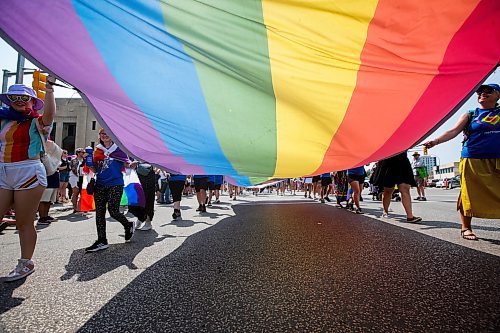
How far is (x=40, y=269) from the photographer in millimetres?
2752

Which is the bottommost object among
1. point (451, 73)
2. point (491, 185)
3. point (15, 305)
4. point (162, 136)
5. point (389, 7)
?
point (15, 305)

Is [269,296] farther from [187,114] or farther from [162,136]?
[162,136]

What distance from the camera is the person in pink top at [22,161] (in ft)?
8.21

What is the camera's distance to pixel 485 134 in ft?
11.0

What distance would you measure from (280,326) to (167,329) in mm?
613

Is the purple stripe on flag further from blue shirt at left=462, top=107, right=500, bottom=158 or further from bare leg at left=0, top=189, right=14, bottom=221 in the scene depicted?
blue shirt at left=462, top=107, right=500, bottom=158

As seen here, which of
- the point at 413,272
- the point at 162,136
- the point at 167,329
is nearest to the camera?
the point at 167,329

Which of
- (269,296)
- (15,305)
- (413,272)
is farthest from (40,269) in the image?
(413,272)

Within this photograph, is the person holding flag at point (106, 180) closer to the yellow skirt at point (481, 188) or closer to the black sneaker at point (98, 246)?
the black sneaker at point (98, 246)

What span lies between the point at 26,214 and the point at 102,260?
869 mm

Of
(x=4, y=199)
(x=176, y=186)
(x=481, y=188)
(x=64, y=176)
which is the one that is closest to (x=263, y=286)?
(x=4, y=199)

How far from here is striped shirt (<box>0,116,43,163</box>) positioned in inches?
99.9

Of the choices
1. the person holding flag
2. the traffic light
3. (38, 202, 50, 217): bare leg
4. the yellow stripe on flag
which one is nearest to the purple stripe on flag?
the person holding flag

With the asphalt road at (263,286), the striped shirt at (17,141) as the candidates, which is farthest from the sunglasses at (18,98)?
the asphalt road at (263,286)
